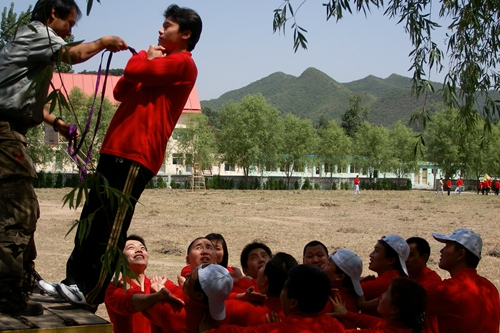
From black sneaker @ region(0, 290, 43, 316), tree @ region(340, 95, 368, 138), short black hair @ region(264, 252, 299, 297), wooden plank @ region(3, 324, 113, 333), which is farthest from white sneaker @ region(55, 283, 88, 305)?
tree @ region(340, 95, 368, 138)

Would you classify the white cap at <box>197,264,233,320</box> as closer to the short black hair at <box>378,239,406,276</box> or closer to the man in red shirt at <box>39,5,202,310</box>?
the man in red shirt at <box>39,5,202,310</box>

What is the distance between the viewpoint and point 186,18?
148 inches

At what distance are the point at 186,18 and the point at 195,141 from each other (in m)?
47.4

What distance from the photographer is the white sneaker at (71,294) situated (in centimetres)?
346

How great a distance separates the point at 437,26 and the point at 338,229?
487 inches

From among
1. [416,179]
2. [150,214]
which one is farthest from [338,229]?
[416,179]

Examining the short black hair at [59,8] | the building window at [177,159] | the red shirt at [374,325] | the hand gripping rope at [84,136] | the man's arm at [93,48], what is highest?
the building window at [177,159]

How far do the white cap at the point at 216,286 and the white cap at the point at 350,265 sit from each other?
39.0 inches

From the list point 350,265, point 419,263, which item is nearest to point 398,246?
point 419,263

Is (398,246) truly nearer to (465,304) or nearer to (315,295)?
(465,304)

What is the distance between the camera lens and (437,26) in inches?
240

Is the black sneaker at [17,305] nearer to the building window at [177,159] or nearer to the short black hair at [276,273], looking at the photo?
the short black hair at [276,273]

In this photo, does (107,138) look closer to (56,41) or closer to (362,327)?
(56,41)

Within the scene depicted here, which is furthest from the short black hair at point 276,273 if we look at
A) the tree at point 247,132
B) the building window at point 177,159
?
the tree at point 247,132
